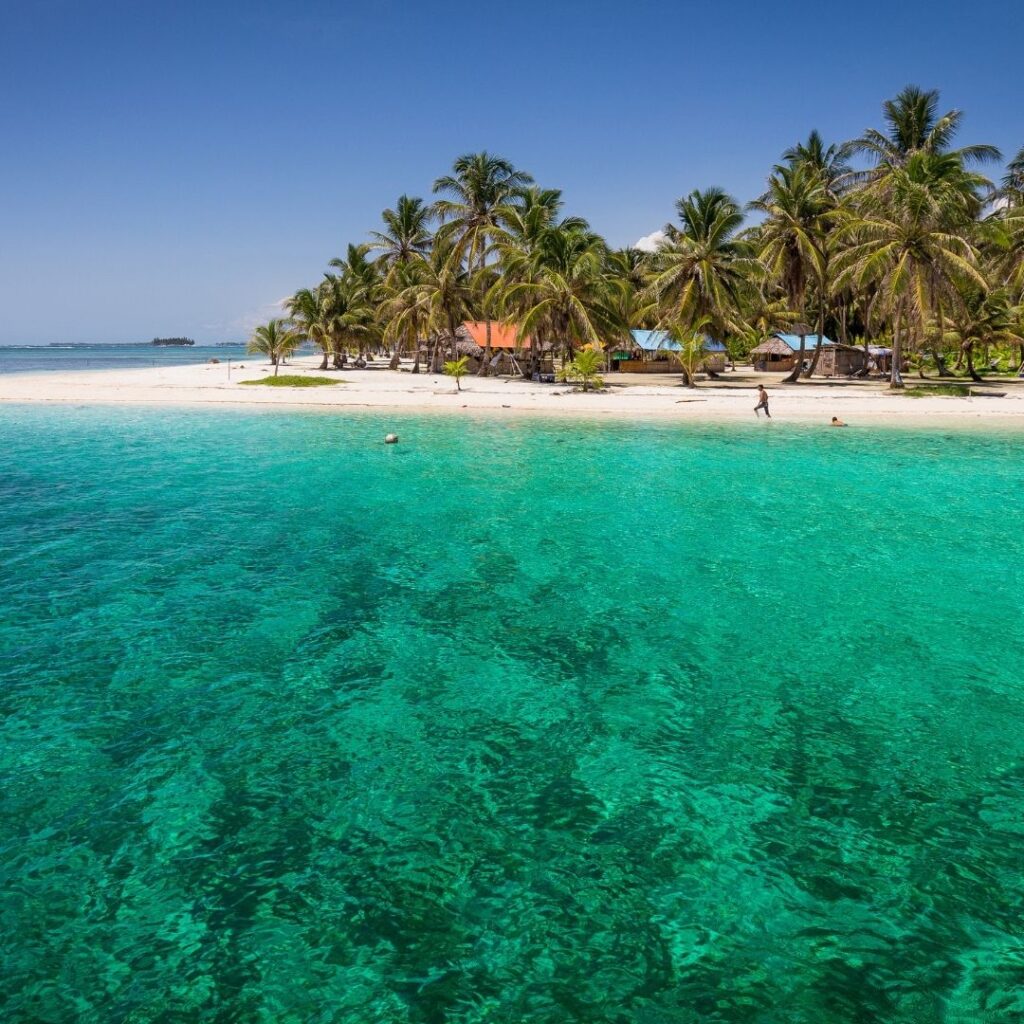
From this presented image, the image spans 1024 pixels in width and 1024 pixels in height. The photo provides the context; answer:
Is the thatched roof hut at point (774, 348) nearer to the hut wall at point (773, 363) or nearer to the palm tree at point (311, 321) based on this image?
the hut wall at point (773, 363)

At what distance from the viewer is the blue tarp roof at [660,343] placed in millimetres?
52875

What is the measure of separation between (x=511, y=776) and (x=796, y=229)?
154 ft

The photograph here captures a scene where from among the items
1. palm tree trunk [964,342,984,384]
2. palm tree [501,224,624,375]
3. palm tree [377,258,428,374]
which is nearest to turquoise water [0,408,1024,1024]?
palm tree [501,224,624,375]

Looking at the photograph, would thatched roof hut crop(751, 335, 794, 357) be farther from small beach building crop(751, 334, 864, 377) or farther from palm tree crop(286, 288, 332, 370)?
palm tree crop(286, 288, 332, 370)

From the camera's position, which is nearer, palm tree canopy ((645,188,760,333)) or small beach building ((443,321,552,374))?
palm tree canopy ((645,188,760,333))

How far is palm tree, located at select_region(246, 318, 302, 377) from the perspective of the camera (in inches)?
2051

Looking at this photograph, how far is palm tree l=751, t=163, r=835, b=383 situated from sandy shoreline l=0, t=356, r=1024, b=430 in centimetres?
696

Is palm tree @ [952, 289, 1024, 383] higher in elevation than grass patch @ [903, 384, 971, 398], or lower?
higher

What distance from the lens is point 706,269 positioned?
40.9 metres

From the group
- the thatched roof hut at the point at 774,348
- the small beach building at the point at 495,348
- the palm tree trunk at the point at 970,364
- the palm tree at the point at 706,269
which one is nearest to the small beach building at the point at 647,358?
the thatched roof hut at the point at 774,348

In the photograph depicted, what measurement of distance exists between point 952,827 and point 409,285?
5264 centimetres

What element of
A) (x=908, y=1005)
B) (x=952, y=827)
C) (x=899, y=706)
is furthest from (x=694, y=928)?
(x=899, y=706)

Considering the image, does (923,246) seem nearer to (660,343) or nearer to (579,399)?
(579,399)

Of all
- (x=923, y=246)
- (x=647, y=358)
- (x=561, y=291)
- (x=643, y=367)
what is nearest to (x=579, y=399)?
(x=561, y=291)
